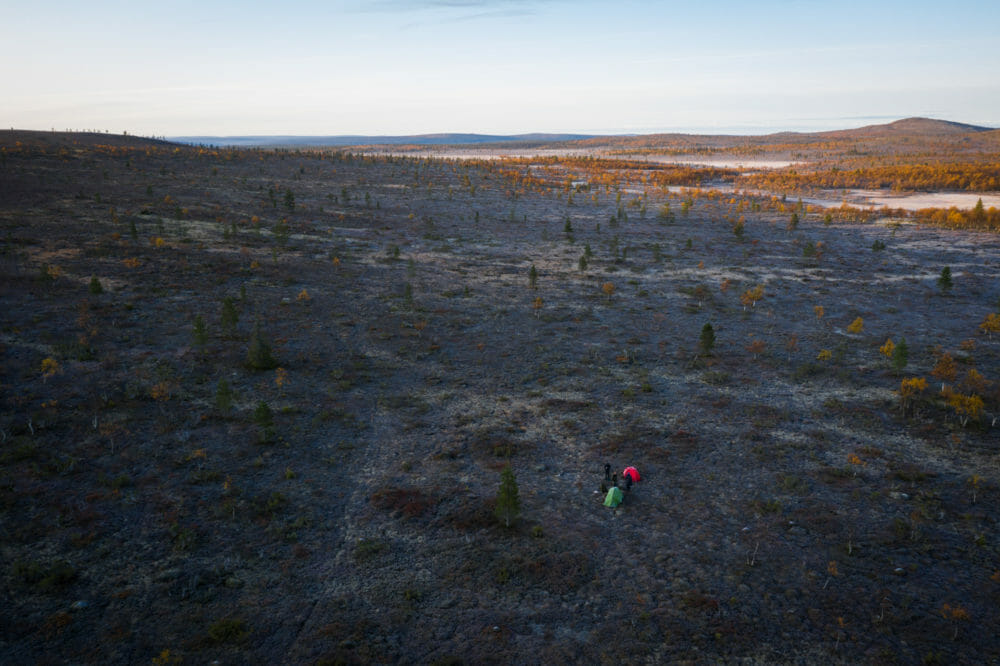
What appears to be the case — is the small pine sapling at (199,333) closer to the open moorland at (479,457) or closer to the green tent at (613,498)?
the open moorland at (479,457)

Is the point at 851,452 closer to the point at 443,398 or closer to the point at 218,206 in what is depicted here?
the point at 443,398

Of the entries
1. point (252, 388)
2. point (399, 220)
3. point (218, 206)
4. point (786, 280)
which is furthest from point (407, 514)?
point (218, 206)

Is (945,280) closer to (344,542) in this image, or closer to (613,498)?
(613,498)

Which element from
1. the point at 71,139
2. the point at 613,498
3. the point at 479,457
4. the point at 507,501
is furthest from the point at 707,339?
the point at 71,139

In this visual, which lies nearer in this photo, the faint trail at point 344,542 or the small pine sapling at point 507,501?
the faint trail at point 344,542

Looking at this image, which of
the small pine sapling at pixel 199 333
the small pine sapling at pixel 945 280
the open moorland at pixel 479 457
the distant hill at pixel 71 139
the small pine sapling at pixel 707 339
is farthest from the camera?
the distant hill at pixel 71 139

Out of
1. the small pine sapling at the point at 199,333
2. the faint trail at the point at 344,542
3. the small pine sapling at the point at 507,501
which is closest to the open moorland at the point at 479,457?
the faint trail at the point at 344,542
